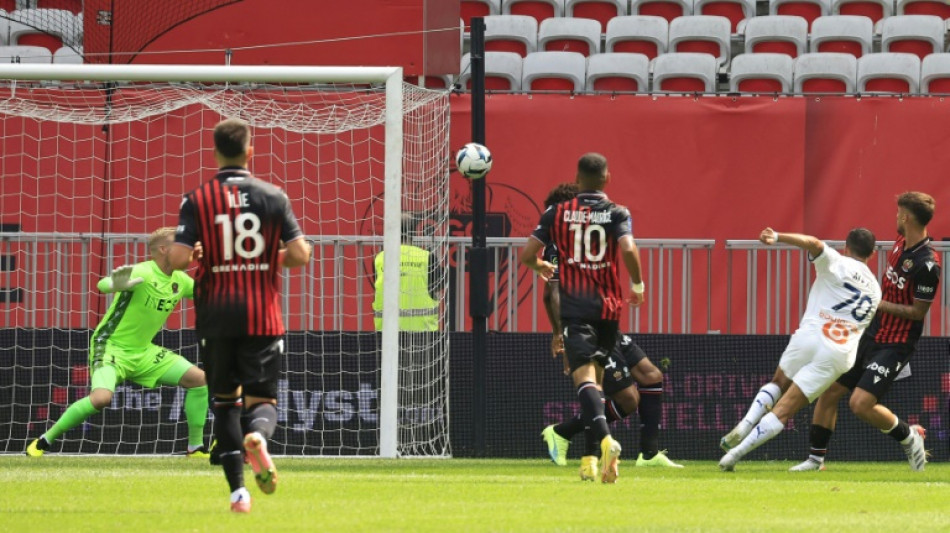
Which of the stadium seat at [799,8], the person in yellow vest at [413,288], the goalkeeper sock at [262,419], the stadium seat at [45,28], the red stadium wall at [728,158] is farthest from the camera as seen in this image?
A: the stadium seat at [799,8]

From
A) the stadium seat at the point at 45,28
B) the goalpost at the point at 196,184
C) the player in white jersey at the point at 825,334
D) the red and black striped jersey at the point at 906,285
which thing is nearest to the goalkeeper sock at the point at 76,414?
the goalpost at the point at 196,184

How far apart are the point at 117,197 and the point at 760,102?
21.0ft

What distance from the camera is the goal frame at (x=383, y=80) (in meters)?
12.1

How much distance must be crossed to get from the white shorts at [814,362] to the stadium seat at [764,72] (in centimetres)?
625

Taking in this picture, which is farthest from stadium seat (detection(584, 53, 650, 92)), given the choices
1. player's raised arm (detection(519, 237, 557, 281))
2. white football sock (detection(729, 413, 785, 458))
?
player's raised arm (detection(519, 237, 557, 281))

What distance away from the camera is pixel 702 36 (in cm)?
1802

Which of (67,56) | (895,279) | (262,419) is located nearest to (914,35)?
(895,279)

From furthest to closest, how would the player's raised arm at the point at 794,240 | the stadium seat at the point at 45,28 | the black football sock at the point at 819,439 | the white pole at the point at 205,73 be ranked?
the stadium seat at the point at 45,28, the white pole at the point at 205,73, the black football sock at the point at 819,439, the player's raised arm at the point at 794,240

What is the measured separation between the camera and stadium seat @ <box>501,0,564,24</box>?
19219 mm

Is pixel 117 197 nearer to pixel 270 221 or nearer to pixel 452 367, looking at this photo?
pixel 452 367

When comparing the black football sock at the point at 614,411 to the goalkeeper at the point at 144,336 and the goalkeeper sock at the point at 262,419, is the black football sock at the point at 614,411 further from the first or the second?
the goalkeeper sock at the point at 262,419

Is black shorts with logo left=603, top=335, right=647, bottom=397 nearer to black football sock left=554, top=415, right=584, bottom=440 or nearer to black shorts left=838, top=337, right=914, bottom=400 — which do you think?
black football sock left=554, top=415, right=584, bottom=440

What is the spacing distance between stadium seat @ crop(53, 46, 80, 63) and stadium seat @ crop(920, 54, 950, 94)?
A: 9104mm

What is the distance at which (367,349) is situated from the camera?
43.4ft
